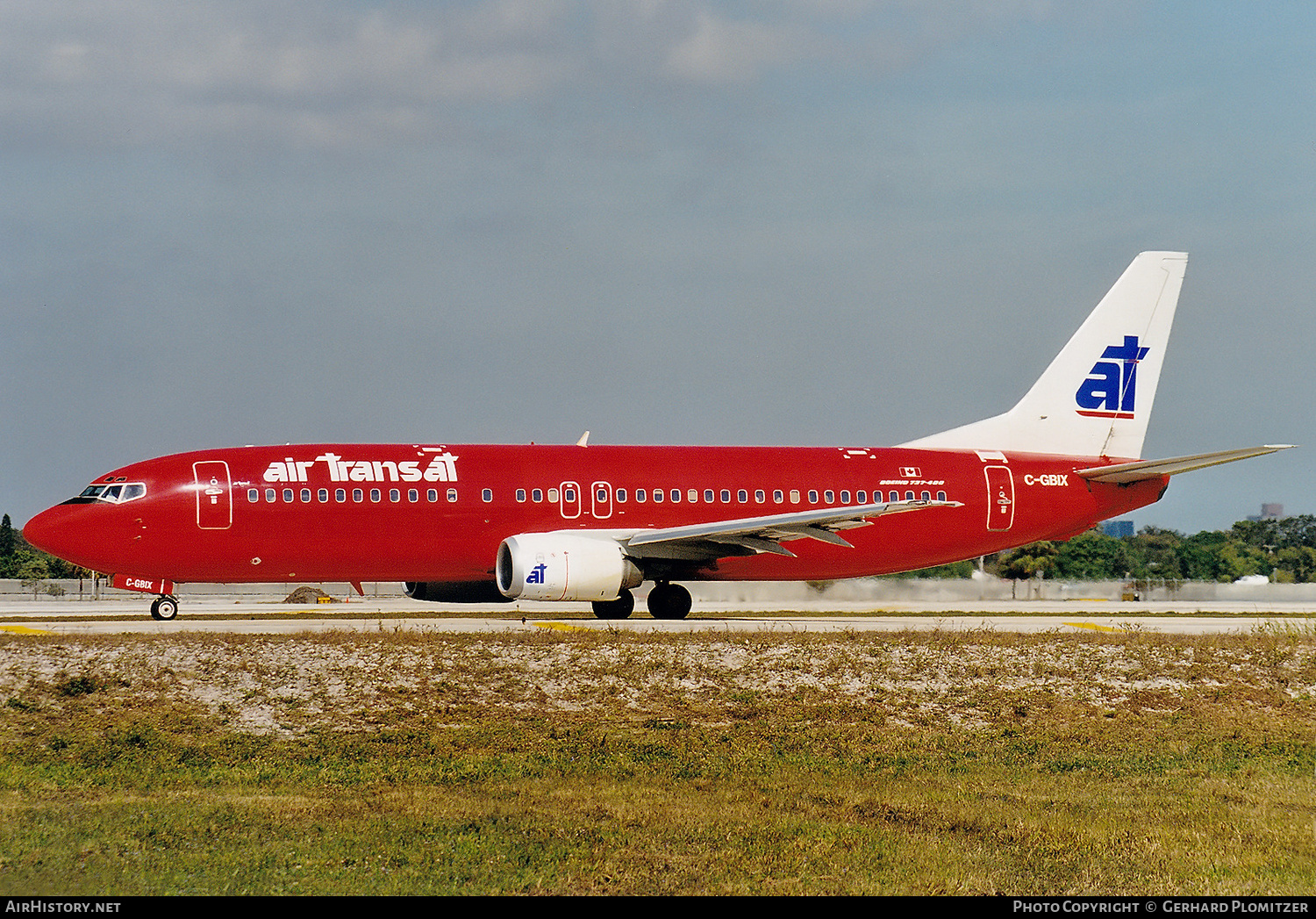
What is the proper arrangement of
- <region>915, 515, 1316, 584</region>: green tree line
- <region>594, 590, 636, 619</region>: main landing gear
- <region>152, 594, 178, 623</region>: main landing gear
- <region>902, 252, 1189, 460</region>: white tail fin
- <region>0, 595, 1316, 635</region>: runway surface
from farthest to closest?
<region>915, 515, 1316, 584</region>: green tree line → <region>902, 252, 1189, 460</region>: white tail fin → <region>594, 590, 636, 619</region>: main landing gear → <region>152, 594, 178, 623</region>: main landing gear → <region>0, 595, 1316, 635</region>: runway surface

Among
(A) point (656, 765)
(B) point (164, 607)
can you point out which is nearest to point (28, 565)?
(B) point (164, 607)

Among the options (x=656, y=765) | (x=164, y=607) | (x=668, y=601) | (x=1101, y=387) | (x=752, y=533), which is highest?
(x=1101, y=387)

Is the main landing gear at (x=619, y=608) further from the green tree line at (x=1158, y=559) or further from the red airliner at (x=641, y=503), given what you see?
the green tree line at (x=1158, y=559)

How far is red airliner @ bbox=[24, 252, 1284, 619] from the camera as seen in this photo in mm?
27969

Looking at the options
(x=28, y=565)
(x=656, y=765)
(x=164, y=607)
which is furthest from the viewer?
(x=28, y=565)

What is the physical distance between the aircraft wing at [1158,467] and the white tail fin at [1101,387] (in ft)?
3.69

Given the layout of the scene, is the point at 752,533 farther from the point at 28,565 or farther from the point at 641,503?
the point at 28,565

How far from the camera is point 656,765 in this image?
48.8 feet

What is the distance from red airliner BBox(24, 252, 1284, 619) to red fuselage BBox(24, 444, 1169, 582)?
42 mm

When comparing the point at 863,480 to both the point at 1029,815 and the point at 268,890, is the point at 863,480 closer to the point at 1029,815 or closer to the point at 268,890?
the point at 1029,815

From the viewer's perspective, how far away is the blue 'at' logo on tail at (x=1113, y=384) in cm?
3509

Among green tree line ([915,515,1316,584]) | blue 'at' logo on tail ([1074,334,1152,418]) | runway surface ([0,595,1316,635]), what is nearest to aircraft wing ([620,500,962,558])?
runway surface ([0,595,1316,635])

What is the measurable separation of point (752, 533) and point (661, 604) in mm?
3109

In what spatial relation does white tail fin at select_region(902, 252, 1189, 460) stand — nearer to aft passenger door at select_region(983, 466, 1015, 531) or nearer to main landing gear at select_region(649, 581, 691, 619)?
aft passenger door at select_region(983, 466, 1015, 531)
